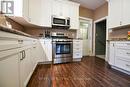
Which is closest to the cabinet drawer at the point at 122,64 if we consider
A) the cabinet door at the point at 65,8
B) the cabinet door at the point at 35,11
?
the cabinet door at the point at 65,8

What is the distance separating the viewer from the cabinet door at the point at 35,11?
3.48m

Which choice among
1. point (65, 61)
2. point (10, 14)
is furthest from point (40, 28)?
point (10, 14)

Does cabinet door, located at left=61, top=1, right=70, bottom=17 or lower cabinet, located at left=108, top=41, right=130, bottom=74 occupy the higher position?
cabinet door, located at left=61, top=1, right=70, bottom=17

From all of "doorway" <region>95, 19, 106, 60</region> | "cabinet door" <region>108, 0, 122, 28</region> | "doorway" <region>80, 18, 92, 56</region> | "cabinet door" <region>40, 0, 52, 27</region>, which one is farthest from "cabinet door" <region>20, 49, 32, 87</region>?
"doorway" <region>95, 19, 106, 60</region>

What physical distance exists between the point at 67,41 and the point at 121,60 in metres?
1.89

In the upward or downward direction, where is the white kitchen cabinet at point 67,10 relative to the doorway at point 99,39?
upward

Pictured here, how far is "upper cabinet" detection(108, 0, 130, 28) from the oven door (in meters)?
Result: 1.68

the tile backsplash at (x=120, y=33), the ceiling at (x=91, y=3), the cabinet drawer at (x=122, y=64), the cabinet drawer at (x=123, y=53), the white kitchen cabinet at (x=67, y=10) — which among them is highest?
the ceiling at (x=91, y=3)

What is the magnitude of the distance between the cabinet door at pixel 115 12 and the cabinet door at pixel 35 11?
2435mm

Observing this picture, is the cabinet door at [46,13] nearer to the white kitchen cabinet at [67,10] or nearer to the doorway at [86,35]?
the white kitchen cabinet at [67,10]

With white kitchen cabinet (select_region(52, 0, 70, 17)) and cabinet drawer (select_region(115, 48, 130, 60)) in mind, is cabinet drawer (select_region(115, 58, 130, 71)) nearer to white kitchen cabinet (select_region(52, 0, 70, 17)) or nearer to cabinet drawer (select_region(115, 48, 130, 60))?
cabinet drawer (select_region(115, 48, 130, 60))

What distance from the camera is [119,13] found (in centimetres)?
327

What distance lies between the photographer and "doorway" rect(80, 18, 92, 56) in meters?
5.77

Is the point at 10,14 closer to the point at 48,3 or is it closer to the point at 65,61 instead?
the point at 48,3
